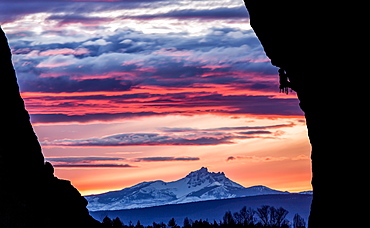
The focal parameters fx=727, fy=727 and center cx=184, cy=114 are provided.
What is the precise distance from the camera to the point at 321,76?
1199 inches

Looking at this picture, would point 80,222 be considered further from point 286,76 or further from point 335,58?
point 335,58

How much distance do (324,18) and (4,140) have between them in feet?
86.4

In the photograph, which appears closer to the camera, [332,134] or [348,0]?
[348,0]

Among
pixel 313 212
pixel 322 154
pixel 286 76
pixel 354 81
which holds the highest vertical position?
pixel 286 76

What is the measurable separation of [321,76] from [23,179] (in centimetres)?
2459

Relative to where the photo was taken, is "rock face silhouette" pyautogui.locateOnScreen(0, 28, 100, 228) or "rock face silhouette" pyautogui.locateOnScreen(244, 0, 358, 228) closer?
"rock face silhouette" pyautogui.locateOnScreen(244, 0, 358, 228)

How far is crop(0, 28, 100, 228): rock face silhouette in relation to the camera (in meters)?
44.2

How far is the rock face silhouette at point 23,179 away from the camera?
4425cm

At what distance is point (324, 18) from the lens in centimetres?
2900

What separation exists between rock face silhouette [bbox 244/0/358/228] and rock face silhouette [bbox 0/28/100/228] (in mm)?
18984

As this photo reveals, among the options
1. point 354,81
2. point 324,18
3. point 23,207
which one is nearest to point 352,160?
point 354,81

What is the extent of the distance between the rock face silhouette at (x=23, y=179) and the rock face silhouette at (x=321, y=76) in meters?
19.0

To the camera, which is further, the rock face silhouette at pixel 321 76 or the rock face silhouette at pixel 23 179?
the rock face silhouette at pixel 23 179

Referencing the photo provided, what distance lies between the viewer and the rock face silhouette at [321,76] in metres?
28.5
